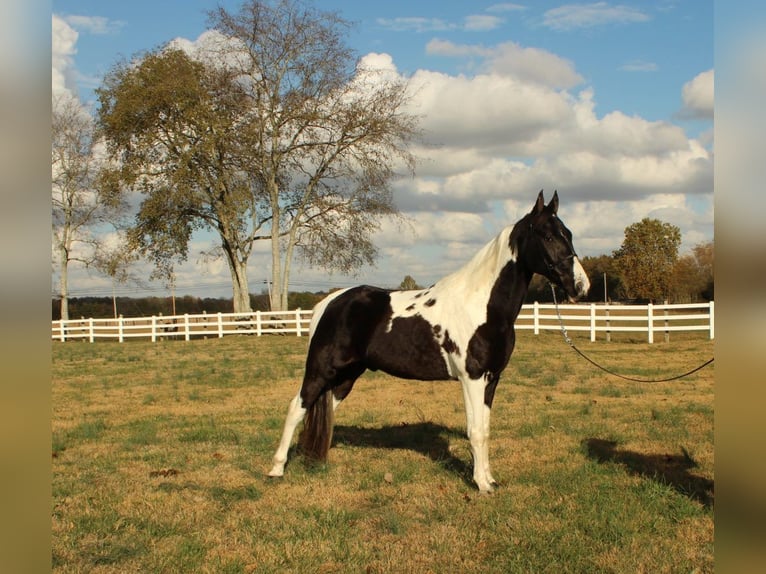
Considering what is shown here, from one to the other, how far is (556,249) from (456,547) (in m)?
2.50

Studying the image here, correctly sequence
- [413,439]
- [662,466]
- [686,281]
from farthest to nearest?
[686,281] < [413,439] < [662,466]

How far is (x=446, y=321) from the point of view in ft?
19.5

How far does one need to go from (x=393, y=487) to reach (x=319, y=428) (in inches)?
38.5

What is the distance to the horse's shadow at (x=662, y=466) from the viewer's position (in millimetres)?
5512

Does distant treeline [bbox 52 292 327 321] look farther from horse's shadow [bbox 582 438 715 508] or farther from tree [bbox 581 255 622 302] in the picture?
horse's shadow [bbox 582 438 715 508]

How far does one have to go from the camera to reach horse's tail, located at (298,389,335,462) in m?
6.34

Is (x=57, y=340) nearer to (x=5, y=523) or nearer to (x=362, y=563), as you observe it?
(x=362, y=563)

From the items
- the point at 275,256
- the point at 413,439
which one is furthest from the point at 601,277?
the point at 413,439

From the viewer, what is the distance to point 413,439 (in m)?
7.81

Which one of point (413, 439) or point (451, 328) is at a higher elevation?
point (451, 328)

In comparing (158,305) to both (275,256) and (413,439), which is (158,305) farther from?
(413,439)

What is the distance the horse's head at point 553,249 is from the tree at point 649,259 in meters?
45.4

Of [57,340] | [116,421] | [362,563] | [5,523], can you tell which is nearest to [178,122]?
[57,340]

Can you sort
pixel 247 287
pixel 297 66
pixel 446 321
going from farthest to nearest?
1. pixel 247 287
2. pixel 297 66
3. pixel 446 321
